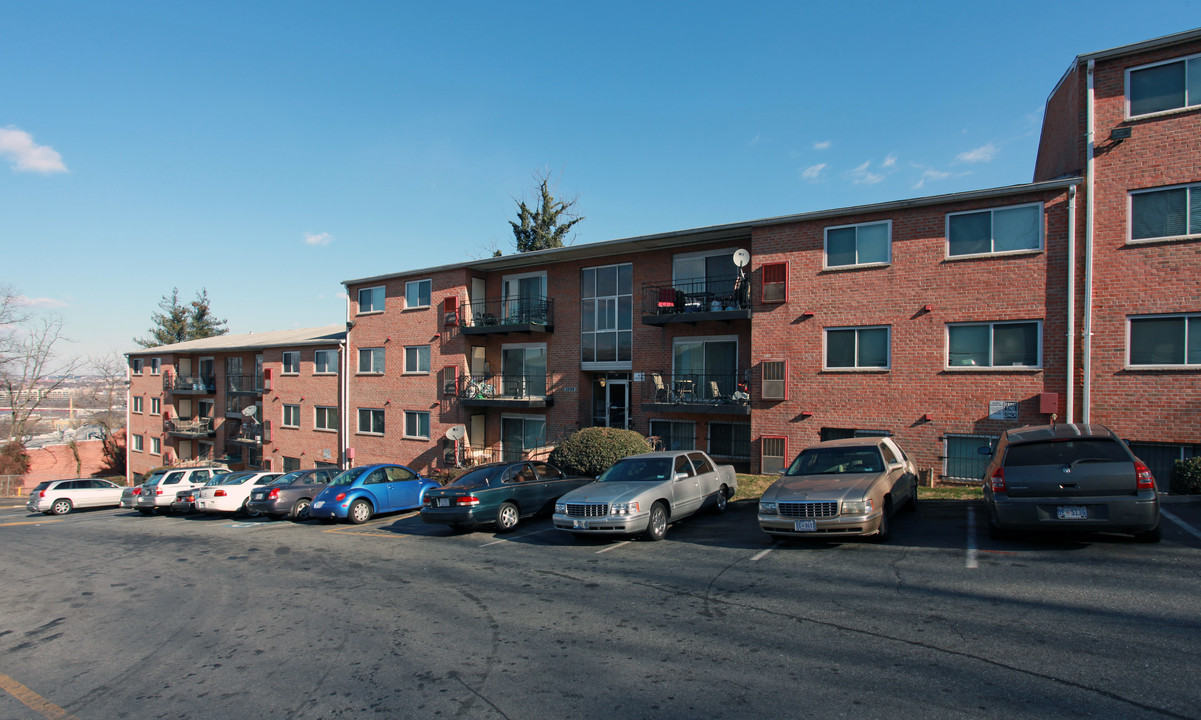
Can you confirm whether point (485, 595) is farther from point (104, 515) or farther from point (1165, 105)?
point (104, 515)

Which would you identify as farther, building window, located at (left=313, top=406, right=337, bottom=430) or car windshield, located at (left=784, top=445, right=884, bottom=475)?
building window, located at (left=313, top=406, right=337, bottom=430)

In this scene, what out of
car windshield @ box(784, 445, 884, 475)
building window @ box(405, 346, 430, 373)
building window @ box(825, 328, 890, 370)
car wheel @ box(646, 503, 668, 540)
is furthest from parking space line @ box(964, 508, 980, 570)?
building window @ box(405, 346, 430, 373)

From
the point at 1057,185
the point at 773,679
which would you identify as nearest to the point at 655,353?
the point at 1057,185

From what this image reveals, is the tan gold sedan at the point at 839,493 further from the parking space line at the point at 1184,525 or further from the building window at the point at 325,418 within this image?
the building window at the point at 325,418

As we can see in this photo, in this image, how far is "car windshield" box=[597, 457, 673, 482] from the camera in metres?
11.5

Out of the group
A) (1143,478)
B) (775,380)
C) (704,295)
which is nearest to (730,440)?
(775,380)

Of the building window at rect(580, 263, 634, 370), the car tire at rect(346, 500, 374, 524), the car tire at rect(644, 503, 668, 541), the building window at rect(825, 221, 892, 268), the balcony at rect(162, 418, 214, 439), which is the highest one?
the building window at rect(825, 221, 892, 268)

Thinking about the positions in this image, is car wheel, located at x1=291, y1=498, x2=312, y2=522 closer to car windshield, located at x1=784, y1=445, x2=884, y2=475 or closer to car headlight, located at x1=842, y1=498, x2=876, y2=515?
car windshield, located at x1=784, y1=445, x2=884, y2=475

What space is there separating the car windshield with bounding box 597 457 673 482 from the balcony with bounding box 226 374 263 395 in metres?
29.8

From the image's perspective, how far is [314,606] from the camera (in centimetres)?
795

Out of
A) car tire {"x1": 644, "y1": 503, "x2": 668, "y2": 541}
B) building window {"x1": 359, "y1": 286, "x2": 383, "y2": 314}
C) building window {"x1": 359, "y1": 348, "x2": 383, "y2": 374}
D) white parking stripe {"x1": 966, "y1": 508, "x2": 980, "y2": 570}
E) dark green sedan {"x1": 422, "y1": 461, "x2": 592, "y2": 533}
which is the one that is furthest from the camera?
building window {"x1": 359, "y1": 286, "x2": 383, "y2": 314}

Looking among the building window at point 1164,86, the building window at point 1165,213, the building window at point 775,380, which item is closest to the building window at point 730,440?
the building window at point 775,380

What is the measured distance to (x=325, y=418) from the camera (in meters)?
31.4

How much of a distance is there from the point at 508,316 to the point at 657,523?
15.5 metres
